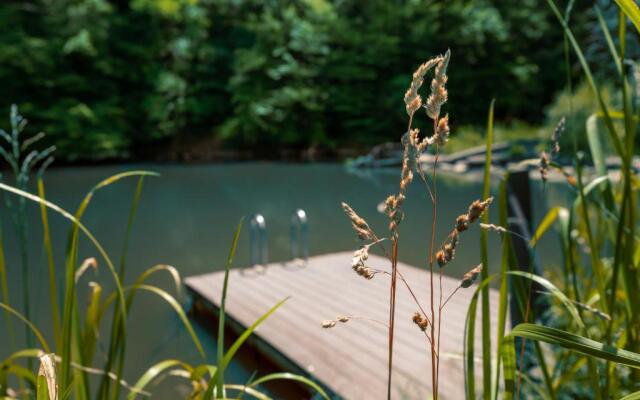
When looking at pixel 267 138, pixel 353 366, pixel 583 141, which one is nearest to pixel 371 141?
pixel 267 138

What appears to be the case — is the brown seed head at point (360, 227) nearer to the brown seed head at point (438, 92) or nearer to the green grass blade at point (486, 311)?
the brown seed head at point (438, 92)

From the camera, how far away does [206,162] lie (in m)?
18.2

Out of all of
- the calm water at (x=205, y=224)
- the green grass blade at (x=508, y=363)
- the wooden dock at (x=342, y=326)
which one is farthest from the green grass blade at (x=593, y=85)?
the calm water at (x=205, y=224)

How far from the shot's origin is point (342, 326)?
2803mm

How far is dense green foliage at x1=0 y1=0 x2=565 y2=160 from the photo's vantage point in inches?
760

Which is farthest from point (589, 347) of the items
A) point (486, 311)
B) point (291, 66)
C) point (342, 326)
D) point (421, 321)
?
point (291, 66)

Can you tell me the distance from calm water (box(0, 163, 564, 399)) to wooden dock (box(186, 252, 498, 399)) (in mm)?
366

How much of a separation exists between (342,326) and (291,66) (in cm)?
1801

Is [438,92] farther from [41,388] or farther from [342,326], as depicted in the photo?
[342,326]

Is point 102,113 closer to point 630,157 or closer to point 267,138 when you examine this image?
point 267,138

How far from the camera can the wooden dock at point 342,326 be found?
2.19 metres

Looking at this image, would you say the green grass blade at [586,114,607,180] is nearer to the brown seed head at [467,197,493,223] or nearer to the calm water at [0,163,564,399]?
the brown seed head at [467,197,493,223]

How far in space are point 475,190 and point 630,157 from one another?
9.96m

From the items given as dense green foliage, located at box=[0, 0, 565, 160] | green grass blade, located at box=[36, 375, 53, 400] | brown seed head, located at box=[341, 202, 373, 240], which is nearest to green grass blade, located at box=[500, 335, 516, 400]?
A: brown seed head, located at box=[341, 202, 373, 240]
